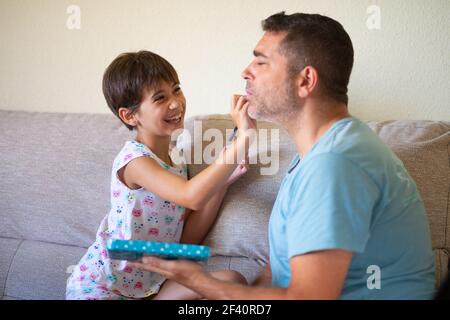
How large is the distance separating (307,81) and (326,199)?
1.15ft

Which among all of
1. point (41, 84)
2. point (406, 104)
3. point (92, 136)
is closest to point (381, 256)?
point (406, 104)

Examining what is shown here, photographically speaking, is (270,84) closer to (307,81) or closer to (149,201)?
(307,81)

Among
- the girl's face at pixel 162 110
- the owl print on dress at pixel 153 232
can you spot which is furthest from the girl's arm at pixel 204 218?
the girl's face at pixel 162 110

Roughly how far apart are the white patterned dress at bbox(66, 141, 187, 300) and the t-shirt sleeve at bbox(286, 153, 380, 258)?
592 millimetres

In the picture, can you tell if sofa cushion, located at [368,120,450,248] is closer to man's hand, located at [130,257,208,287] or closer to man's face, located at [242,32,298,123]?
man's face, located at [242,32,298,123]

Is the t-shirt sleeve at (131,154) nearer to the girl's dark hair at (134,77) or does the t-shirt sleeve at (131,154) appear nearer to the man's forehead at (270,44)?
the girl's dark hair at (134,77)

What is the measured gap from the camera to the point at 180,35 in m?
1.96

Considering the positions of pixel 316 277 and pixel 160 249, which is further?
pixel 160 249

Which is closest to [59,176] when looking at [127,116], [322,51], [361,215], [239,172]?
[127,116]

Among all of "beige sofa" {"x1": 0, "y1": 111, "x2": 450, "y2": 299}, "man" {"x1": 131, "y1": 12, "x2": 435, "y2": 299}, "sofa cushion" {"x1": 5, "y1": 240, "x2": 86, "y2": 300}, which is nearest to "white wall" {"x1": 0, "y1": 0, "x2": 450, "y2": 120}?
"beige sofa" {"x1": 0, "y1": 111, "x2": 450, "y2": 299}

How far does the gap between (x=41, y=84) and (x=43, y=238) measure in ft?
2.39

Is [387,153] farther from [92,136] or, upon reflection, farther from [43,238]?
[43,238]

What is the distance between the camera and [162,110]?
1.51 metres

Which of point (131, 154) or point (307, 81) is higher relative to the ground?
point (307, 81)
